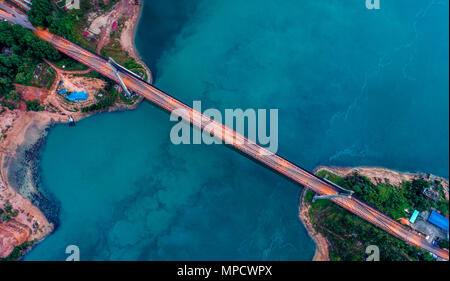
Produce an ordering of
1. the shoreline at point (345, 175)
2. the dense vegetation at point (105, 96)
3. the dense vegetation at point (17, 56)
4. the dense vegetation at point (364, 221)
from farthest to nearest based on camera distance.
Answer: the shoreline at point (345, 175)
the dense vegetation at point (105, 96)
the dense vegetation at point (364, 221)
the dense vegetation at point (17, 56)

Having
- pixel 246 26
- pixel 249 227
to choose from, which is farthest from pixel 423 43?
pixel 249 227

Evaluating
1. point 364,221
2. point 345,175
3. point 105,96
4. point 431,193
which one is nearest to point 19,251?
point 105,96

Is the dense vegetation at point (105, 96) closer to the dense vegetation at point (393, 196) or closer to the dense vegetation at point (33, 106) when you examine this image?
the dense vegetation at point (33, 106)

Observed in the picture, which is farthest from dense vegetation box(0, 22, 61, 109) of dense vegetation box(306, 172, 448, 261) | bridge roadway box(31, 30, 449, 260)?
dense vegetation box(306, 172, 448, 261)

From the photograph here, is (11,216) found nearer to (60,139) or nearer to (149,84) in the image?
(60,139)

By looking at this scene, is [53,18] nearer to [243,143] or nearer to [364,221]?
[243,143]

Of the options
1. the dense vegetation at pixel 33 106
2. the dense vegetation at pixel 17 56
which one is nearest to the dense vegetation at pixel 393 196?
the dense vegetation at pixel 33 106
